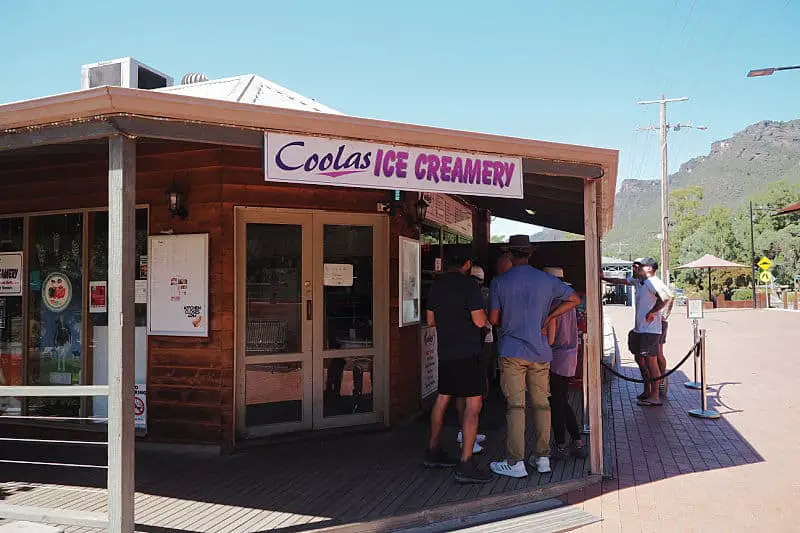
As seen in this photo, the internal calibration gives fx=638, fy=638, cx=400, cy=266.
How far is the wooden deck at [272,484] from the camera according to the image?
4340 mm

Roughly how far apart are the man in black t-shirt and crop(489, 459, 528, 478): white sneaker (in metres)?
0.08

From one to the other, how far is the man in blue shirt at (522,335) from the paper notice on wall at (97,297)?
3.80m

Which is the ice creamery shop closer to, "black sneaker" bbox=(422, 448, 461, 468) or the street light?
"black sneaker" bbox=(422, 448, 461, 468)

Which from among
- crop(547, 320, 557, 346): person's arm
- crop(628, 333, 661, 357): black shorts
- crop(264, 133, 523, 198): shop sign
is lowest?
crop(628, 333, 661, 357): black shorts

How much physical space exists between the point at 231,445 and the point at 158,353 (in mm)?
1096

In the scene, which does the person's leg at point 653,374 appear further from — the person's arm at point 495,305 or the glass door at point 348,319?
the person's arm at point 495,305

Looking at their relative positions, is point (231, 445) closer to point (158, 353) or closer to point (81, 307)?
point (158, 353)

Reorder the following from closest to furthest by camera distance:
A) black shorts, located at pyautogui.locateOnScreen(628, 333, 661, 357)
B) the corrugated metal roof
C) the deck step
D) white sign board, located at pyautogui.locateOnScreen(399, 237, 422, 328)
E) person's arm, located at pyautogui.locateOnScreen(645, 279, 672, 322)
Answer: the deck step < the corrugated metal roof < white sign board, located at pyautogui.locateOnScreen(399, 237, 422, 328) < person's arm, located at pyautogui.locateOnScreen(645, 279, 672, 322) < black shorts, located at pyautogui.locateOnScreen(628, 333, 661, 357)

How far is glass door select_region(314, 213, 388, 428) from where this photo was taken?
6328 millimetres

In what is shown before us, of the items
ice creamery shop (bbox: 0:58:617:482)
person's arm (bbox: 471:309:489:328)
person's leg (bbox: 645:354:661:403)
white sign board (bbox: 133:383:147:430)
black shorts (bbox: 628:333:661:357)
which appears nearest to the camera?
person's arm (bbox: 471:309:489:328)

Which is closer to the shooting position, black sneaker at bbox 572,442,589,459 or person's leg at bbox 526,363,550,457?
person's leg at bbox 526,363,550,457

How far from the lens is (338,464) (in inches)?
215

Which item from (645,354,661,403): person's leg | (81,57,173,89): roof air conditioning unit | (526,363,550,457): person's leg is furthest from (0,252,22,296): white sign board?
(645,354,661,403): person's leg

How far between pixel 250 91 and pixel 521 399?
13.1 feet
